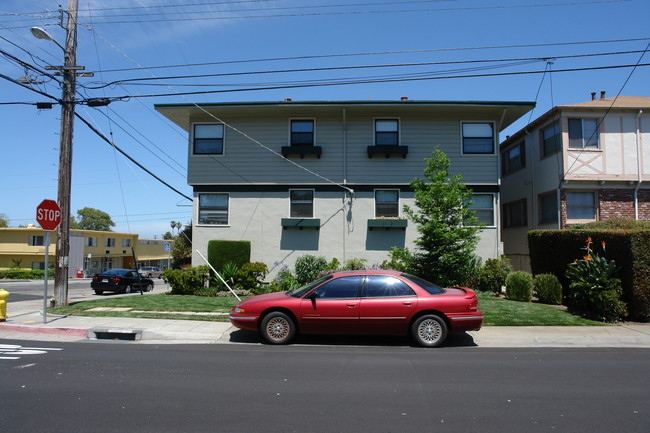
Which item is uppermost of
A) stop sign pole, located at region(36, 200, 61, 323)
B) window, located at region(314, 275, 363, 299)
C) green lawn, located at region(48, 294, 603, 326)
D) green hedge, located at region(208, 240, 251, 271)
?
stop sign pole, located at region(36, 200, 61, 323)

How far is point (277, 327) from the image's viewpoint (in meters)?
8.44

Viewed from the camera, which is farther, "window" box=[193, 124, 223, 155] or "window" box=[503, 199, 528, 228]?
"window" box=[503, 199, 528, 228]

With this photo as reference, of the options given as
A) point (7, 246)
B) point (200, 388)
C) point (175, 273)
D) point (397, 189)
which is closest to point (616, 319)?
point (397, 189)

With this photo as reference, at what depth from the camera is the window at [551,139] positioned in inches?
690

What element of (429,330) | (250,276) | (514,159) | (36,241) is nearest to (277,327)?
(429,330)

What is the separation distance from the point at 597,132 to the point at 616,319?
966 centimetres

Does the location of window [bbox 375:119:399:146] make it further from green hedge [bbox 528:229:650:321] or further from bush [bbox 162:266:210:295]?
bush [bbox 162:266:210:295]

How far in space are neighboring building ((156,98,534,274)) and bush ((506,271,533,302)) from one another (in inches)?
142

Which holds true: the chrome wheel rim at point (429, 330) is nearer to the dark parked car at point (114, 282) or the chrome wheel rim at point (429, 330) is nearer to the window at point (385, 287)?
the window at point (385, 287)

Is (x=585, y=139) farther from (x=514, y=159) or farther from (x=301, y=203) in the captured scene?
(x=301, y=203)

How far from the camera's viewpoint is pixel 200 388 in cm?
564

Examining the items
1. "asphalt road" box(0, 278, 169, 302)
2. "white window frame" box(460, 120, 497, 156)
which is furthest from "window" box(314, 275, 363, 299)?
"asphalt road" box(0, 278, 169, 302)

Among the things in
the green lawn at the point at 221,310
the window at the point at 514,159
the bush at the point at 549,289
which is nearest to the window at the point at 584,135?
the window at the point at 514,159

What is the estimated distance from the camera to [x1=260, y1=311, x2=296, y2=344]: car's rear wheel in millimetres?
8414
